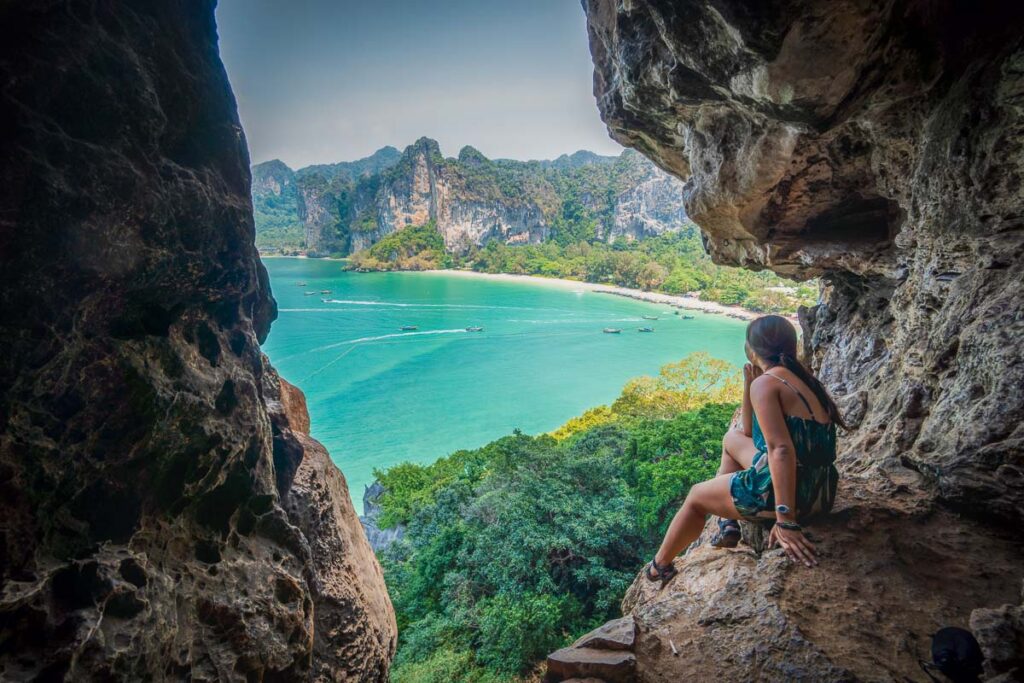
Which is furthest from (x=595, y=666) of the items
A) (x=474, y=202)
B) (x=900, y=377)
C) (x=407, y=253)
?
(x=474, y=202)

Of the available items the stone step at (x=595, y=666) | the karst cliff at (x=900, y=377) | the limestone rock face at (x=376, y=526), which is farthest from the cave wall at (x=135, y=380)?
the limestone rock face at (x=376, y=526)

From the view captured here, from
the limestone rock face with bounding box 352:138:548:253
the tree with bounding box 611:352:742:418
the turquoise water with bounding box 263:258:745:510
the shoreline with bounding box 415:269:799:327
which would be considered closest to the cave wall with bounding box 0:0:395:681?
the tree with bounding box 611:352:742:418

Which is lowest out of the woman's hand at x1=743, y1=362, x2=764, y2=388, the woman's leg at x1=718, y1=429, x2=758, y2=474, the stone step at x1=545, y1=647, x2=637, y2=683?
the stone step at x1=545, y1=647, x2=637, y2=683

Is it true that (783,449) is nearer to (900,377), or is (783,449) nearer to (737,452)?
(737,452)

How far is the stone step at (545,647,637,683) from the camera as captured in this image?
2580 millimetres

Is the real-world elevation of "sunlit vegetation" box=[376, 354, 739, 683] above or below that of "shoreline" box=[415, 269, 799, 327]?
below

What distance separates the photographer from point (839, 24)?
2.67 m

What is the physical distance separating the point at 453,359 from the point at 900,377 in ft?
114

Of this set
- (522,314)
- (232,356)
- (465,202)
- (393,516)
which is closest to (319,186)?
(465,202)

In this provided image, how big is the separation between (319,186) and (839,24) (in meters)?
113

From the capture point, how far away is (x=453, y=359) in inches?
1483

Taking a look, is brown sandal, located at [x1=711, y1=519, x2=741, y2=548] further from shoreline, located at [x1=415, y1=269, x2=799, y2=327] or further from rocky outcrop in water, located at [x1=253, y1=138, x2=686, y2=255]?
rocky outcrop in water, located at [x1=253, y1=138, x2=686, y2=255]

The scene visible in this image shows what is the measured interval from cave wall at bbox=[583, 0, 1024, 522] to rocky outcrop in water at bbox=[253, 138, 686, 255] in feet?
285

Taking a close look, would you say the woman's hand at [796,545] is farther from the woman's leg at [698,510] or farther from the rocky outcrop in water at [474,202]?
the rocky outcrop in water at [474,202]
